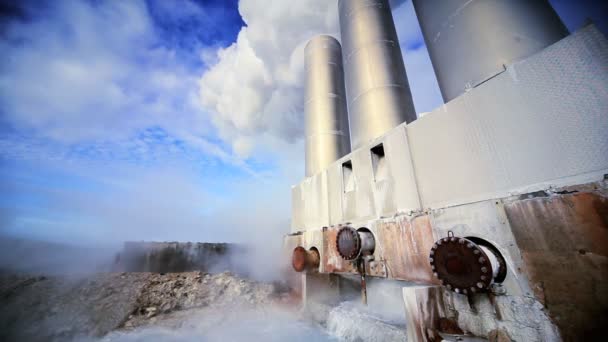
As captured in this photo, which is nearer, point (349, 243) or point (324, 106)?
point (349, 243)

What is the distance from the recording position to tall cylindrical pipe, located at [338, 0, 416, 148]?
5.39 metres

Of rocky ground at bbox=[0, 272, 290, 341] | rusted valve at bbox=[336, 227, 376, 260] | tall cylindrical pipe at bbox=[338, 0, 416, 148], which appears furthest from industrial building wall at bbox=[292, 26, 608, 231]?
rocky ground at bbox=[0, 272, 290, 341]

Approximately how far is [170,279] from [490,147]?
8441mm

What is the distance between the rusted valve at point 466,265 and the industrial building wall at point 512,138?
800mm

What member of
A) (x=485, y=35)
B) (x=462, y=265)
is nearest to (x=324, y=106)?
(x=485, y=35)

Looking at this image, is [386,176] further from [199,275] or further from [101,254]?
[101,254]

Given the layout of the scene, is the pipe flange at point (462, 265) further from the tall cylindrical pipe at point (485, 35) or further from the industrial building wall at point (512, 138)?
the tall cylindrical pipe at point (485, 35)

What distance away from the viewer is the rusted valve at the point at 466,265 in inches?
81.7

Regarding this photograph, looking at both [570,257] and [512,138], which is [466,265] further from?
[512,138]

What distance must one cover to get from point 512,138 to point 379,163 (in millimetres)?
2129

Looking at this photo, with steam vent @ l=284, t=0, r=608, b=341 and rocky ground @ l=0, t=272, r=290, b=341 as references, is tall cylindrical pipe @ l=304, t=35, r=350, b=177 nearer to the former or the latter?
steam vent @ l=284, t=0, r=608, b=341

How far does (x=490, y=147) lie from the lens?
2637mm

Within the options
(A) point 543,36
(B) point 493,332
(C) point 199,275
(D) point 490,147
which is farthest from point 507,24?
(C) point 199,275

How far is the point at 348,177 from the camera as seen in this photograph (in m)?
5.17
